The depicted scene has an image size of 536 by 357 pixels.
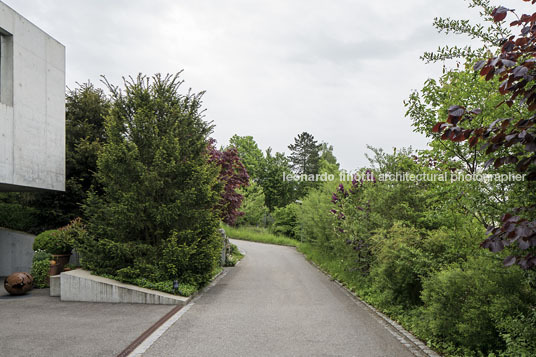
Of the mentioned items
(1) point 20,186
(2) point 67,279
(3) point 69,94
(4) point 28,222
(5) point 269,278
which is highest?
(3) point 69,94

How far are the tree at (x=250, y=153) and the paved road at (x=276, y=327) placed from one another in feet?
151

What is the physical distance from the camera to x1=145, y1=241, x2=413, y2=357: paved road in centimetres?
671

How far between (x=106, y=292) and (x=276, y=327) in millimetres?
5003

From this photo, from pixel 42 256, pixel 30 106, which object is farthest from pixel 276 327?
pixel 30 106

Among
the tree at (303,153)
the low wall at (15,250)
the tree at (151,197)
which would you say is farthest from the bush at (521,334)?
the tree at (303,153)

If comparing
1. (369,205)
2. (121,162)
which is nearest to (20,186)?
(121,162)

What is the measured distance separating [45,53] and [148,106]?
429cm

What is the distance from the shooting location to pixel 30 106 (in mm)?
12898

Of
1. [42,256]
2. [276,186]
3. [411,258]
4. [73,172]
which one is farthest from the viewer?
[276,186]

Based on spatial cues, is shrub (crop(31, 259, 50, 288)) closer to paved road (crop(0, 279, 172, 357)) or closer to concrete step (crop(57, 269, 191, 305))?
paved road (crop(0, 279, 172, 357))

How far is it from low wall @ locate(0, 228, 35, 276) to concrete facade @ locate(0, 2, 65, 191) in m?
3.26

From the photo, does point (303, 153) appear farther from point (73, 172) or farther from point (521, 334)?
point (521, 334)

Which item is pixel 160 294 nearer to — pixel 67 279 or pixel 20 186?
pixel 67 279

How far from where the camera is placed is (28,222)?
645 inches
